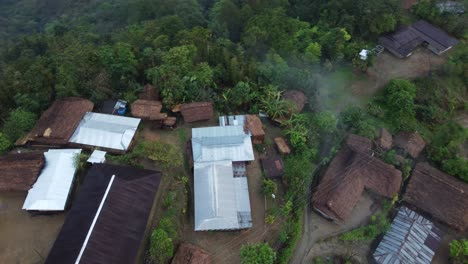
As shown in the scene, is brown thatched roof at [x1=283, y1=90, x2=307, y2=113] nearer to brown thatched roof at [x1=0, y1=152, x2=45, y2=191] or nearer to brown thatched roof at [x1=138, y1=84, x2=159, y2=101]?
brown thatched roof at [x1=138, y1=84, x2=159, y2=101]

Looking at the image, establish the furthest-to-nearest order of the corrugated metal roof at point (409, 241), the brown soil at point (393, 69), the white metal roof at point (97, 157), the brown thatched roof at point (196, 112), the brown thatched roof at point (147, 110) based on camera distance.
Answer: the brown soil at point (393, 69)
the brown thatched roof at point (196, 112)
the brown thatched roof at point (147, 110)
the white metal roof at point (97, 157)
the corrugated metal roof at point (409, 241)

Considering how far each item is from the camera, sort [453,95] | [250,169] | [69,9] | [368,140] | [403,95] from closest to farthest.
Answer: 1. [250,169]
2. [368,140]
3. [403,95]
4. [453,95]
5. [69,9]

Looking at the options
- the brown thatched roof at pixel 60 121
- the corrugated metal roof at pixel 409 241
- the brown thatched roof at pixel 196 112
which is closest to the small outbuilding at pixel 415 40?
the corrugated metal roof at pixel 409 241

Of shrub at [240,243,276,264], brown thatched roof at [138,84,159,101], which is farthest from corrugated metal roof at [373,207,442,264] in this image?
brown thatched roof at [138,84,159,101]

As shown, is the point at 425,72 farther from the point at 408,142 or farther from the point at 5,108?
the point at 5,108

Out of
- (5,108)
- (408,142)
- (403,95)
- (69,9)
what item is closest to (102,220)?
(5,108)

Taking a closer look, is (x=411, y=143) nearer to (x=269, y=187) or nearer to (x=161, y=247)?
(x=269, y=187)

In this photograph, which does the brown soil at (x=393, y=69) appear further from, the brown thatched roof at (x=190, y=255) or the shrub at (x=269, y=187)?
the brown thatched roof at (x=190, y=255)
